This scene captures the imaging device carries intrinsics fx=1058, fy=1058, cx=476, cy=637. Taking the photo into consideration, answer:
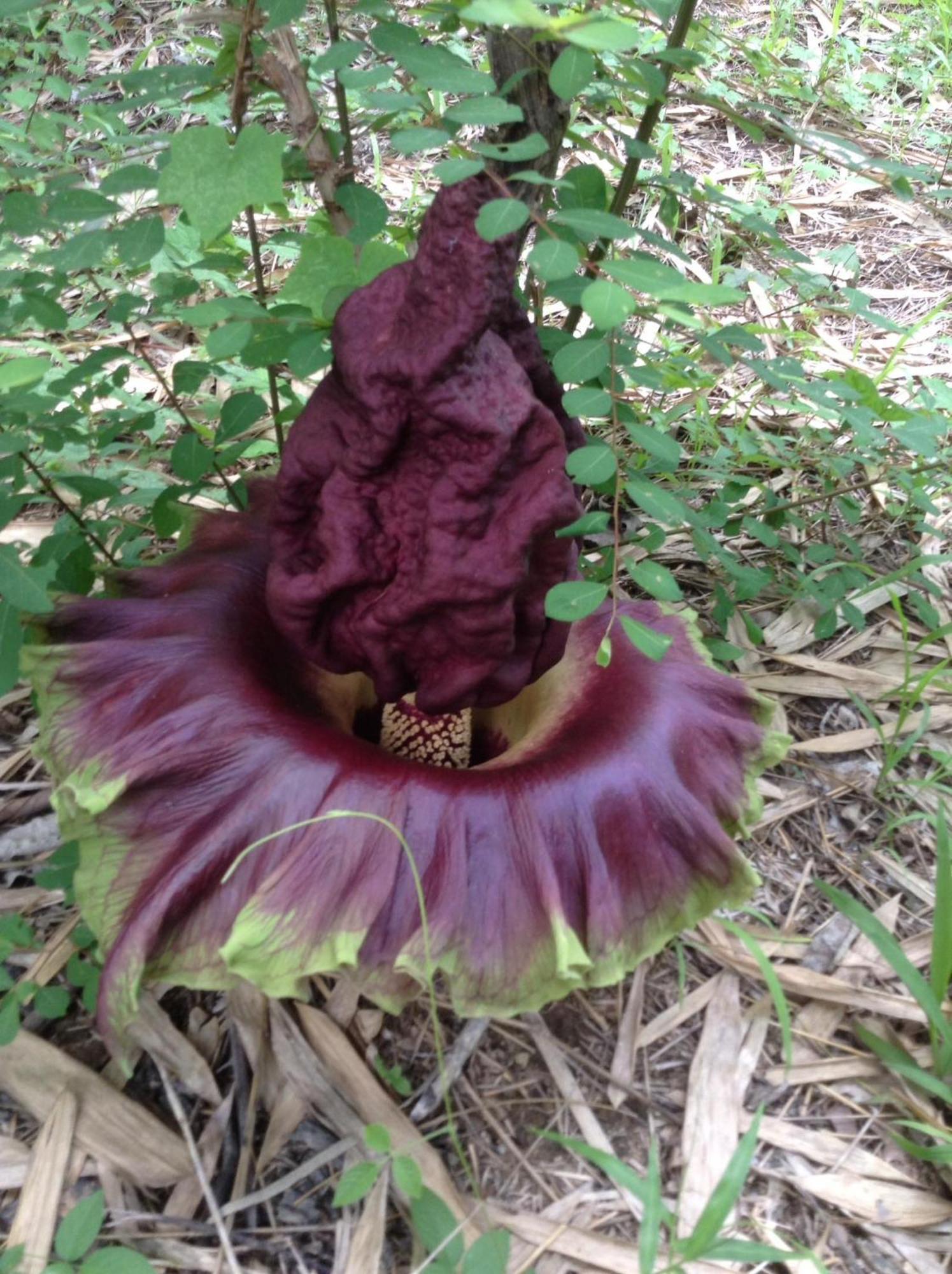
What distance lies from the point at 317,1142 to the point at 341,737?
2.20 feet

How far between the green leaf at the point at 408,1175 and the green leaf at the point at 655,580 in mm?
892

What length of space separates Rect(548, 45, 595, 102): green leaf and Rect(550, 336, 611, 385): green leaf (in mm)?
339

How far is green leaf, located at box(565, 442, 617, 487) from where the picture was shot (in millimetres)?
1537

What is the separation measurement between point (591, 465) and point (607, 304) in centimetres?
28

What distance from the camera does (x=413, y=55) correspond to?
1.53m

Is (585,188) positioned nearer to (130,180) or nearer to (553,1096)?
(130,180)

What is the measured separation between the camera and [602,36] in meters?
1.17

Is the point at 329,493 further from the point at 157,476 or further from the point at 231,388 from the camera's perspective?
the point at 231,388

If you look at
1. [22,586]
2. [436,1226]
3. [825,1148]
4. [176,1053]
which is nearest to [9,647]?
[22,586]

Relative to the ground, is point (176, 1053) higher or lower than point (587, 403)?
lower

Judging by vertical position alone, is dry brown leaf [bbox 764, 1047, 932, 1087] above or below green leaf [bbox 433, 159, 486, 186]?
A: below

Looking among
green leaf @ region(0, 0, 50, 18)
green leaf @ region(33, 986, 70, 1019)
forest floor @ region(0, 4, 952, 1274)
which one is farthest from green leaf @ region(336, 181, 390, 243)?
green leaf @ region(33, 986, 70, 1019)

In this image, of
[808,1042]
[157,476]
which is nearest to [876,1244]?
[808,1042]

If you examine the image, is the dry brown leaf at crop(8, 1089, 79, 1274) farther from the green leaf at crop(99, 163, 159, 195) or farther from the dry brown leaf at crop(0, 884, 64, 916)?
the green leaf at crop(99, 163, 159, 195)
